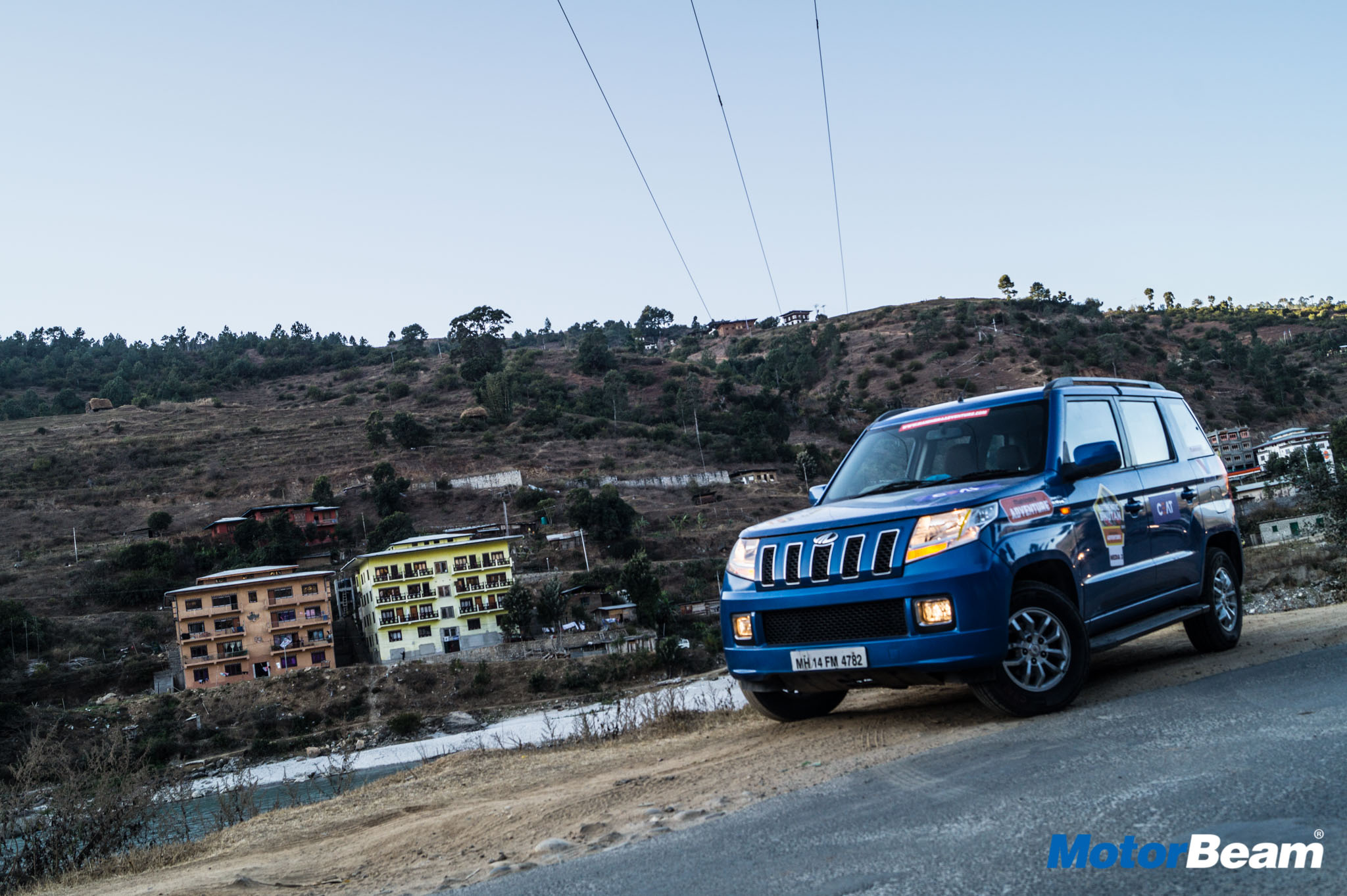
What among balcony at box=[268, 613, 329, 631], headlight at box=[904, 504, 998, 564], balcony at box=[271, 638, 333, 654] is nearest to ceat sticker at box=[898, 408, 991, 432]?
headlight at box=[904, 504, 998, 564]

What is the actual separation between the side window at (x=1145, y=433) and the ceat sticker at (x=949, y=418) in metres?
1.32

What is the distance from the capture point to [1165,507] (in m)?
7.65

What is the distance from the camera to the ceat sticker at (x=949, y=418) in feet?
23.9

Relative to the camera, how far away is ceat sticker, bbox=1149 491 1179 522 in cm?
750

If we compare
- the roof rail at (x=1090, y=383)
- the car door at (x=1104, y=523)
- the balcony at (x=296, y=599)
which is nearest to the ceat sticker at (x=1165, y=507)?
the car door at (x=1104, y=523)

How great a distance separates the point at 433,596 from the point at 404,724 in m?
17.3

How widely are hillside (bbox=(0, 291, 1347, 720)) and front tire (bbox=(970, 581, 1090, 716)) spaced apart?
53.1 metres

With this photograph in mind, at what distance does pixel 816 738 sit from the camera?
6.49 metres

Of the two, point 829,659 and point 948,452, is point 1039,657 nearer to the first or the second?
point 829,659

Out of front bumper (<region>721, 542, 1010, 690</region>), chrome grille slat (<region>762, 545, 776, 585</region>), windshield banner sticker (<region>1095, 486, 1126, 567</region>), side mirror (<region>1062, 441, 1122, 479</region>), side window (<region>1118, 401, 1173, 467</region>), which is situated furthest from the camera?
side window (<region>1118, 401, 1173, 467</region>)

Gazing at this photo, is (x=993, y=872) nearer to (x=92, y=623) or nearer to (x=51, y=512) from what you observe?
(x=92, y=623)

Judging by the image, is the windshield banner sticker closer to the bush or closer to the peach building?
the bush

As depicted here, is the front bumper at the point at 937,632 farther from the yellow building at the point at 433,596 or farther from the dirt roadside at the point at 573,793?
the yellow building at the point at 433,596

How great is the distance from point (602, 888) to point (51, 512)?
87.4 m
